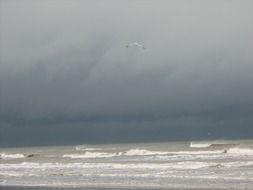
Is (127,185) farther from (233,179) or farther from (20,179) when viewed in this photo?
(20,179)

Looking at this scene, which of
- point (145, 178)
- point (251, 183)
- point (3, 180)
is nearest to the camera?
point (251, 183)

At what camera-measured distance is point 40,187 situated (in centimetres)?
3569

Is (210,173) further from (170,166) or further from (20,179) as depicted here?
(20,179)

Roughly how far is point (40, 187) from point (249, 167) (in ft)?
57.7

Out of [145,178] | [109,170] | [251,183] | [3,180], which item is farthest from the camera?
[109,170]

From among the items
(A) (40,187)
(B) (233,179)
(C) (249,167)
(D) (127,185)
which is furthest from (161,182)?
(C) (249,167)

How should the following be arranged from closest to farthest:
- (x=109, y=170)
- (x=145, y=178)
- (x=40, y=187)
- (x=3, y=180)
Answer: (x=40, y=187)
(x=145, y=178)
(x=3, y=180)
(x=109, y=170)

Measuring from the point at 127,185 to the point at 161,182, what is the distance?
95.0 inches

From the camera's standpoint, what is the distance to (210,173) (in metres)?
41.0

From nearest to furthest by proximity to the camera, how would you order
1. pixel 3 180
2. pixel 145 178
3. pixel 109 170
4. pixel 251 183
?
1. pixel 251 183
2. pixel 145 178
3. pixel 3 180
4. pixel 109 170

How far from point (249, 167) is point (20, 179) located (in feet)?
59.3

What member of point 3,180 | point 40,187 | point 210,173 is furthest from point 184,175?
point 3,180

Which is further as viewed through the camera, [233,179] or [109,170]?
[109,170]

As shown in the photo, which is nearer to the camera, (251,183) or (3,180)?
(251,183)
